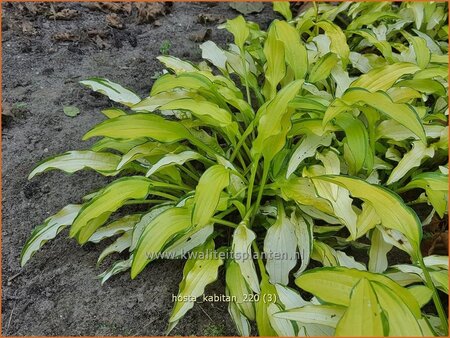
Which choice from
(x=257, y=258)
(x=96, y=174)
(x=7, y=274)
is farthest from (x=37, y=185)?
(x=257, y=258)

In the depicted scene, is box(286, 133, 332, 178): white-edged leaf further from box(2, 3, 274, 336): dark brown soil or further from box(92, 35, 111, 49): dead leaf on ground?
box(92, 35, 111, 49): dead leaf on ground

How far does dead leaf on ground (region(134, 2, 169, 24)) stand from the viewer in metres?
3.01

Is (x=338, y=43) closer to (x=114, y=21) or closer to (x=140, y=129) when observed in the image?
(x=140, y=129)

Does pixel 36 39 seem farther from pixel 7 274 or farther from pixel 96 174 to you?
pixel 7 274

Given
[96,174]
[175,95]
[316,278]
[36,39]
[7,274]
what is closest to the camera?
[316,278]

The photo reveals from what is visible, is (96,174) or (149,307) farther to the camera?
(96,174)

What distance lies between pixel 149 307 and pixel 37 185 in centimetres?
80

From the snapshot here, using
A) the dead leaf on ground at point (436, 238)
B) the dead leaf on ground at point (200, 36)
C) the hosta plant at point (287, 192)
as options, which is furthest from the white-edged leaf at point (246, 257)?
the dead leaf on ground at point (200, 36)

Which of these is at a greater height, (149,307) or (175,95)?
(175,95)

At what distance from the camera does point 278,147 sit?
1.68m

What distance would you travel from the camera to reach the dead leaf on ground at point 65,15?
9.73ft

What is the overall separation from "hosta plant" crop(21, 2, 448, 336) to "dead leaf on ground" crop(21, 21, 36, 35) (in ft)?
3.68

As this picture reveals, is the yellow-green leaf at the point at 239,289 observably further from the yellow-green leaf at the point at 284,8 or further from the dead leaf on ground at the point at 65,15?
the dead leaf on ground at the point at 65,15

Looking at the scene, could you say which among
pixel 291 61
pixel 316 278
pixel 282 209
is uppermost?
pixel 291 61
